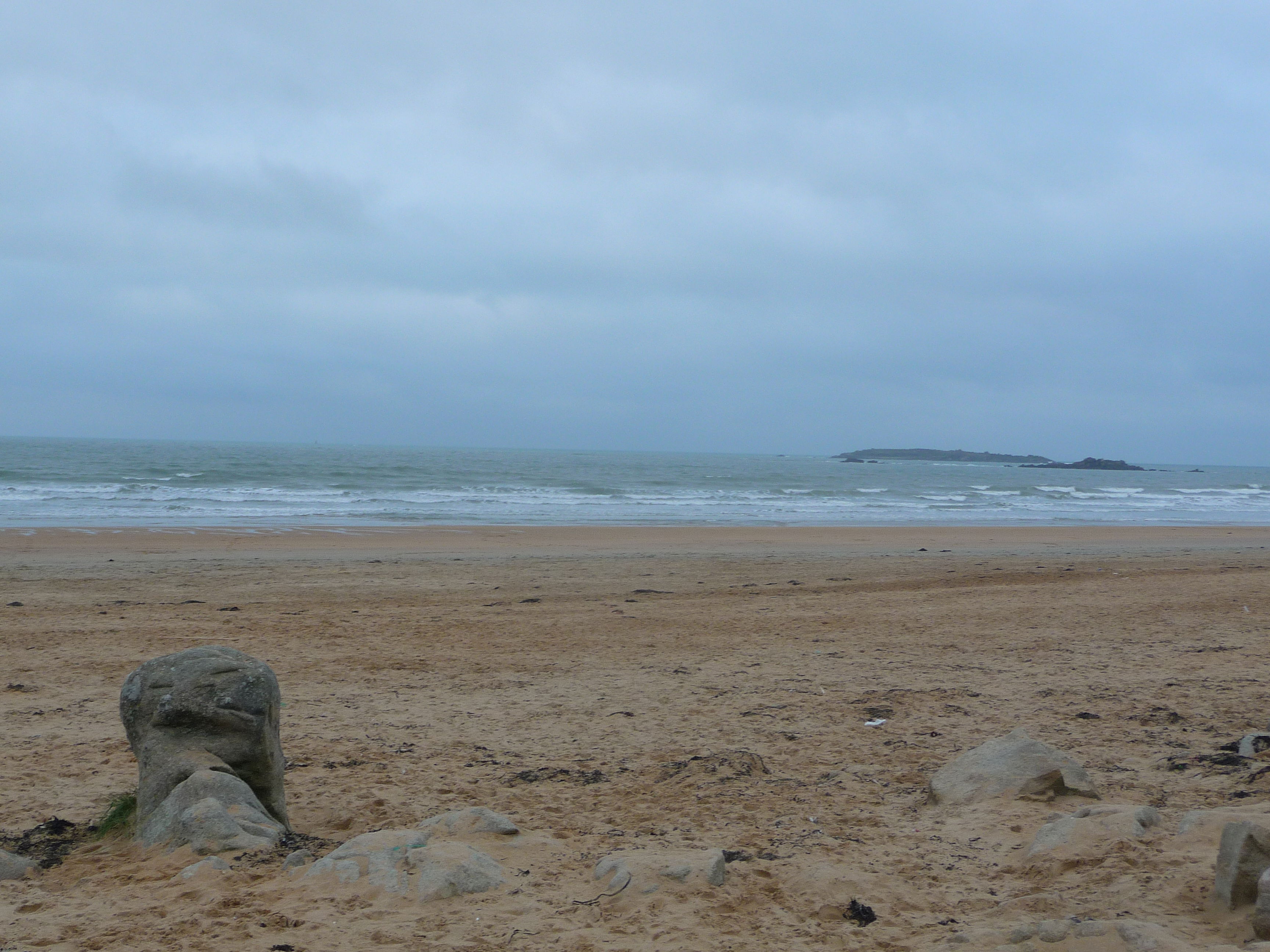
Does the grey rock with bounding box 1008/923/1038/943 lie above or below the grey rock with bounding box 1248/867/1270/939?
below

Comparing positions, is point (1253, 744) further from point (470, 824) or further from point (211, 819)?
point (211, 819)

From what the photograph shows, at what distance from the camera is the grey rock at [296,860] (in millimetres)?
3750

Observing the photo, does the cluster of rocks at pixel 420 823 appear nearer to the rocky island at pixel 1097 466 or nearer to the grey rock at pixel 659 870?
the grey rock at pixel 659 870

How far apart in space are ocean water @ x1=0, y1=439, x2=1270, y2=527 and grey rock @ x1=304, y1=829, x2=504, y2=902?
77.6 feet

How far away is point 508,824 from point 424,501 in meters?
33.3

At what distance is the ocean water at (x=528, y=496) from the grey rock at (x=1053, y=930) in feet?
82.8

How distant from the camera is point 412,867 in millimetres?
3645

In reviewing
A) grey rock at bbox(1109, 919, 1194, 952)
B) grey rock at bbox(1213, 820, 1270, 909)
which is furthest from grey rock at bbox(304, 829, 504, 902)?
grey rock at bbox(1213, 820, 1270, 909)

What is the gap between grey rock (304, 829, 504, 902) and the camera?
3.53 m

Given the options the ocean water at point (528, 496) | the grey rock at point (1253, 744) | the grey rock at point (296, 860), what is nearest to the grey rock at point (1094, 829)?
the grey rock at point (1253, 744)

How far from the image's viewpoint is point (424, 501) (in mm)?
36438

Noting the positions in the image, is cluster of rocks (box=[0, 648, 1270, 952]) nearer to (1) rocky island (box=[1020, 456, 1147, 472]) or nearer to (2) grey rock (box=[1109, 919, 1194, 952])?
(2) grey rock (box=[1109, 919, 1194, 952])

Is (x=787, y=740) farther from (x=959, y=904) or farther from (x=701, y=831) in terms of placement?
(x=959, y=904)

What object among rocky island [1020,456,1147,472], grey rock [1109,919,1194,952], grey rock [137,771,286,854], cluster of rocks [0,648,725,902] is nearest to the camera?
grey rock [1109,919,1194,952]
